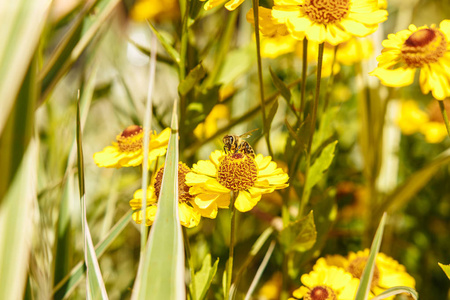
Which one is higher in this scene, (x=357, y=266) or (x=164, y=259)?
(x=164, y=259)

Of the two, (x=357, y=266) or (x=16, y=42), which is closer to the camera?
(x=16, y=42)

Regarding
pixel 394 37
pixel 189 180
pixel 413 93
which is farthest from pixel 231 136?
pixel 413 93

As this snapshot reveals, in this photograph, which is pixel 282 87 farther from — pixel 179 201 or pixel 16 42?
pixel 16 42

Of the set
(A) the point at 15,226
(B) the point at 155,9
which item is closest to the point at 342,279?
(A) the point at 15,226

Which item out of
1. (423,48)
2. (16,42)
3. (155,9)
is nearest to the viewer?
(16,42)

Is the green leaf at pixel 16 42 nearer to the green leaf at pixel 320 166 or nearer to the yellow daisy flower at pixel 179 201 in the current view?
the yellow daisy flower at pixel 179 201

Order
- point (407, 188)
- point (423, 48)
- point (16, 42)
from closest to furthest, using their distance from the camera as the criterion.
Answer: point (16, 42)
point (423, 48)
point (407, 188)
